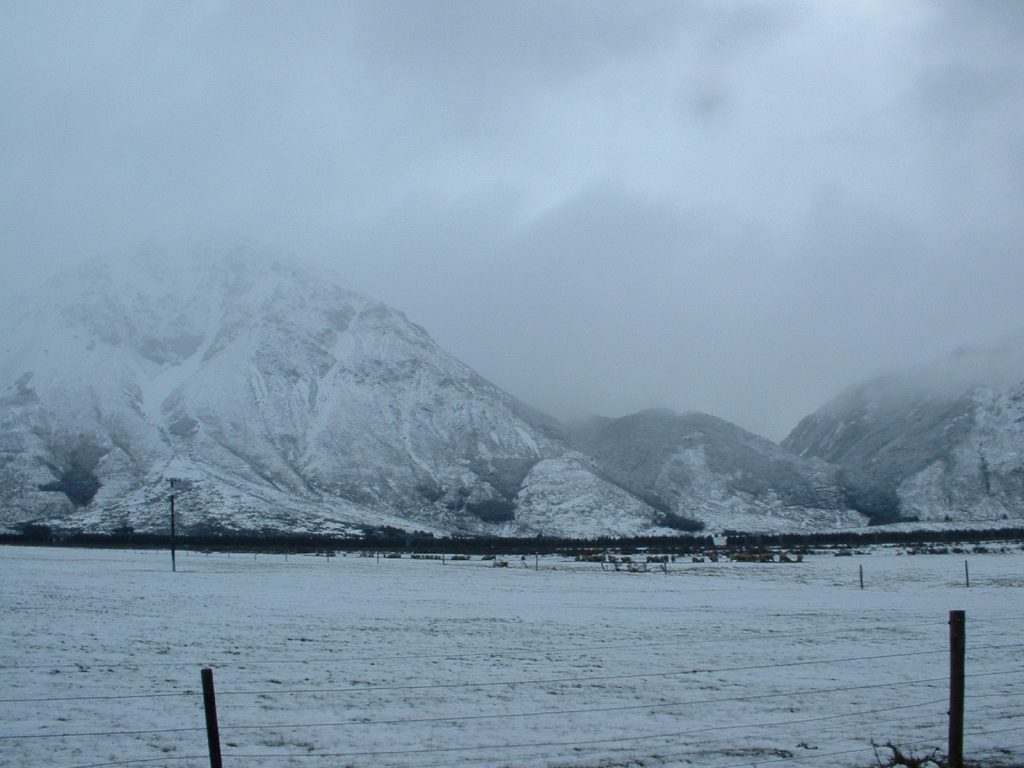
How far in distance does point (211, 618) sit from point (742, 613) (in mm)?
21503

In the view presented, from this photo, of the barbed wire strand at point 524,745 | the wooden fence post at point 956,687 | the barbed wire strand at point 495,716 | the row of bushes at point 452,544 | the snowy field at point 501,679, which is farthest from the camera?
the row of bushes at point 452,544

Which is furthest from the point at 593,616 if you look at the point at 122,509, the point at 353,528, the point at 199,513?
the point at 122,509

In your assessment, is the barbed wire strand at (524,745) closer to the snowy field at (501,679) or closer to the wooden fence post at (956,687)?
the snowy field at (501,679)

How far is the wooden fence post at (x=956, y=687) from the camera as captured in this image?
9.45 meters

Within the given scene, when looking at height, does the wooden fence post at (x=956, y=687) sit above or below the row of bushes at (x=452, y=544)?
above

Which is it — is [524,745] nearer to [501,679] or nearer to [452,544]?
[501,679]

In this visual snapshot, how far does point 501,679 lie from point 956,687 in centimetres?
1174

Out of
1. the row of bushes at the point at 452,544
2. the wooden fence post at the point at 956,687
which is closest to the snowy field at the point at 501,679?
the wooden fence post at the point at 956,687

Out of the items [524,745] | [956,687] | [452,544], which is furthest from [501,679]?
[452,544]

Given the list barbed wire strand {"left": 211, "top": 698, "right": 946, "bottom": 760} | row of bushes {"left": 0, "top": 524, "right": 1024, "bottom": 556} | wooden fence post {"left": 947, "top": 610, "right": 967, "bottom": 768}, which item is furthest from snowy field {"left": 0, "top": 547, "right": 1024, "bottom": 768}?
row of bushes {"left": 0, "top": 524, "right": 1024, "bottom": 556}

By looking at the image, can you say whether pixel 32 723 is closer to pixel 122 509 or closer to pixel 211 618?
pixel 211 618

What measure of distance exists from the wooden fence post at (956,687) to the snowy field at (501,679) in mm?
2393

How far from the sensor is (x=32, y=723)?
14.7 m

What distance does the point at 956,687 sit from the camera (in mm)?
9445
